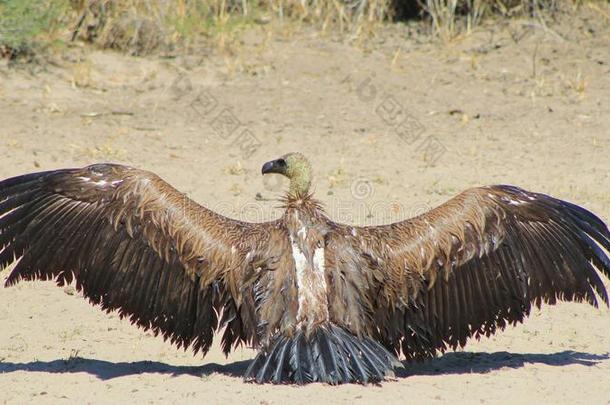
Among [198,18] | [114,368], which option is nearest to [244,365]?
[114,368]

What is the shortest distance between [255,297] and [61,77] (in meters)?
7.24

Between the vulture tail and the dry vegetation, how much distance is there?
764 cm

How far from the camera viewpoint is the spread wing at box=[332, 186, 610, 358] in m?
7.50

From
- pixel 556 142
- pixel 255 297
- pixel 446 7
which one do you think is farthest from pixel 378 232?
pixel 446 7

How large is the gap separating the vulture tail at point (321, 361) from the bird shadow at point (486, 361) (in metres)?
0.65

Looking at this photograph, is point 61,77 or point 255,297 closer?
point 255,297

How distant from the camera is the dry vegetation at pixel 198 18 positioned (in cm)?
1407

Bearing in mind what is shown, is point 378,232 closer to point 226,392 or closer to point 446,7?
point 226,392

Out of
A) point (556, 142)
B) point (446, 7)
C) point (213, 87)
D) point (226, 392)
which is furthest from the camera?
point (446, 7)

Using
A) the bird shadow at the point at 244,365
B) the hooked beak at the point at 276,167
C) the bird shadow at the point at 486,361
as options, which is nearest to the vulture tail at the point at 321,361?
the bird shadow at the point at 244,365

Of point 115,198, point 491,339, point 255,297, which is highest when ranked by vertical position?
point 115,198

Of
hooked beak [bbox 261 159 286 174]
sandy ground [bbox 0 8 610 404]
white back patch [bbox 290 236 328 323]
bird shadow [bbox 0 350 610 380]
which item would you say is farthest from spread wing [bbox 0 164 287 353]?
hooked beak [bbox 261 159 286 174]

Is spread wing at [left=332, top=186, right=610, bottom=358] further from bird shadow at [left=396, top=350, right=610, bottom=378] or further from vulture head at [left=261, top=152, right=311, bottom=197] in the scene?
vulture head at [left=261, top=152, right=311, bottom=197]

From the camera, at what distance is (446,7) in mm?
15867
